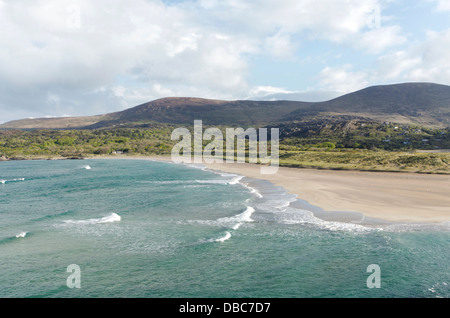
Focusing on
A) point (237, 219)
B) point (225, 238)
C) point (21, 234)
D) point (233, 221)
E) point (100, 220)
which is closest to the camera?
point (225, 238)

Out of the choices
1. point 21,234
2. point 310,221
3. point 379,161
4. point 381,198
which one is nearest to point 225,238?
point 310,221

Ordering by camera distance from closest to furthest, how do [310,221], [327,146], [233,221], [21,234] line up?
[21,234]
[310,221]
[233,221]
[327,146]

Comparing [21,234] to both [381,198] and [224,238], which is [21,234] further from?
[381,198]

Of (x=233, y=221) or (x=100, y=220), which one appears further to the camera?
(x=100, y=220)

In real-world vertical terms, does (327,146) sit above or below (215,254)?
above

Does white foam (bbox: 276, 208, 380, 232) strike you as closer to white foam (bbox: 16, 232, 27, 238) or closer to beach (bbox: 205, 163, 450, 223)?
beach (bbox: 205, 163, 450, 223)
